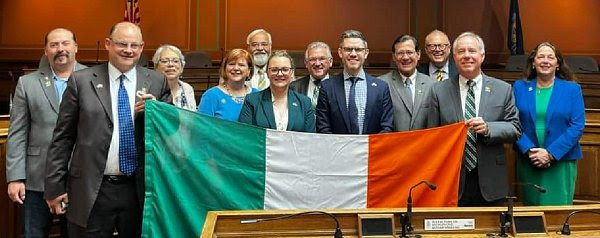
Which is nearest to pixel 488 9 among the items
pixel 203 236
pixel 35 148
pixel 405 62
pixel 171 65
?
pixel 405 62

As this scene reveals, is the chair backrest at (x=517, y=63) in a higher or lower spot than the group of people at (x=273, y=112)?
higher

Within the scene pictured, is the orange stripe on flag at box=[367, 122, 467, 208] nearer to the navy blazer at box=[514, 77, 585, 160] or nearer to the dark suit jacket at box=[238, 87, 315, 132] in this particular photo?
the dark suit jacket at box=[238, 87, 315, 132]

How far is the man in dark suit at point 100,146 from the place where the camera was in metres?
2.94

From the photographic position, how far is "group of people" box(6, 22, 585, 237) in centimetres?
298

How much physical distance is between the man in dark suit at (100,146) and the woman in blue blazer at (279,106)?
2.25 feet

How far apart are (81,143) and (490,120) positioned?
206cm

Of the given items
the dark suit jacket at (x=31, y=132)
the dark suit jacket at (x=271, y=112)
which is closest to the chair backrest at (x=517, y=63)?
the dark suit jacket at (x=271, y=112)

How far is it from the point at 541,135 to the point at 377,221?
1.84 meters

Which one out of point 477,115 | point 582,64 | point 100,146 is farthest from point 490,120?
point 582,64

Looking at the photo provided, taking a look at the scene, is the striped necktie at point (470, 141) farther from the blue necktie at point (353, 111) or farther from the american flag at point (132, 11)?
the american flag at point (132, 11)

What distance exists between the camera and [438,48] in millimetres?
4305

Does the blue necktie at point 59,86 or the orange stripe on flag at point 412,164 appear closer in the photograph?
the orange stripe on flag at point 412,164

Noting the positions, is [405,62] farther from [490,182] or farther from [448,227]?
[448,227]

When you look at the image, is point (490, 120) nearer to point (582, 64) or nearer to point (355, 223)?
point (355, 223)
